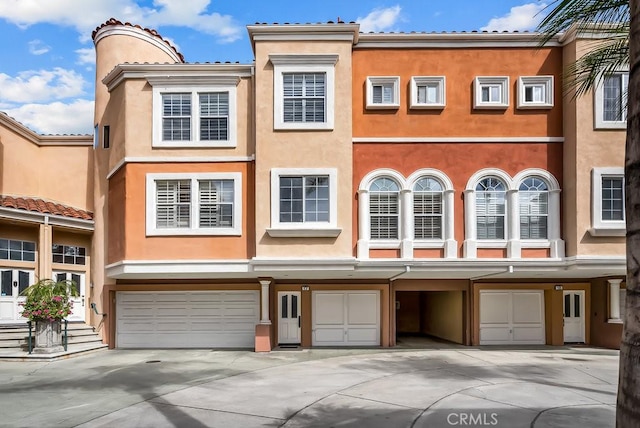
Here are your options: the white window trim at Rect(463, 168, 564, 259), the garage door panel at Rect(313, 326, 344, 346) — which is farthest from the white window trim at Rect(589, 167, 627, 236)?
the garage door panel at Rect(313, 326, 344, 346)

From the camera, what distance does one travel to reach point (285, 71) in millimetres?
15078

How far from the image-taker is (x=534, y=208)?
50.4 ft

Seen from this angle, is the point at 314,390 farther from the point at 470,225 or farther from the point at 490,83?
the point at 490,83

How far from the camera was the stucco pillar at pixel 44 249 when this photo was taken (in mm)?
16906

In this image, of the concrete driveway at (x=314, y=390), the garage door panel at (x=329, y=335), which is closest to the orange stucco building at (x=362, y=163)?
the garage door panel at (x=329, y=335)

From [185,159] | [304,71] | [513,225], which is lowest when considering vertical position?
[513,225]

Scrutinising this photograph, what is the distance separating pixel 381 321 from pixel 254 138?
7653 mm

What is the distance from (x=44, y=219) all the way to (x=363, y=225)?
34.6 feet

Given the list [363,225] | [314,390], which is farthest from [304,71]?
[314,390]

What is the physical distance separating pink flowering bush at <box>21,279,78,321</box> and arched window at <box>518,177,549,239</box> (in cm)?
1393

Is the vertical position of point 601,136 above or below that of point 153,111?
below

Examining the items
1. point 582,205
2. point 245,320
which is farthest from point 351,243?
point 582,205

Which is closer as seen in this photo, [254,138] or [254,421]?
[254,421]

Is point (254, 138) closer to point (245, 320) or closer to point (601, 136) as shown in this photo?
point (245, 320)
